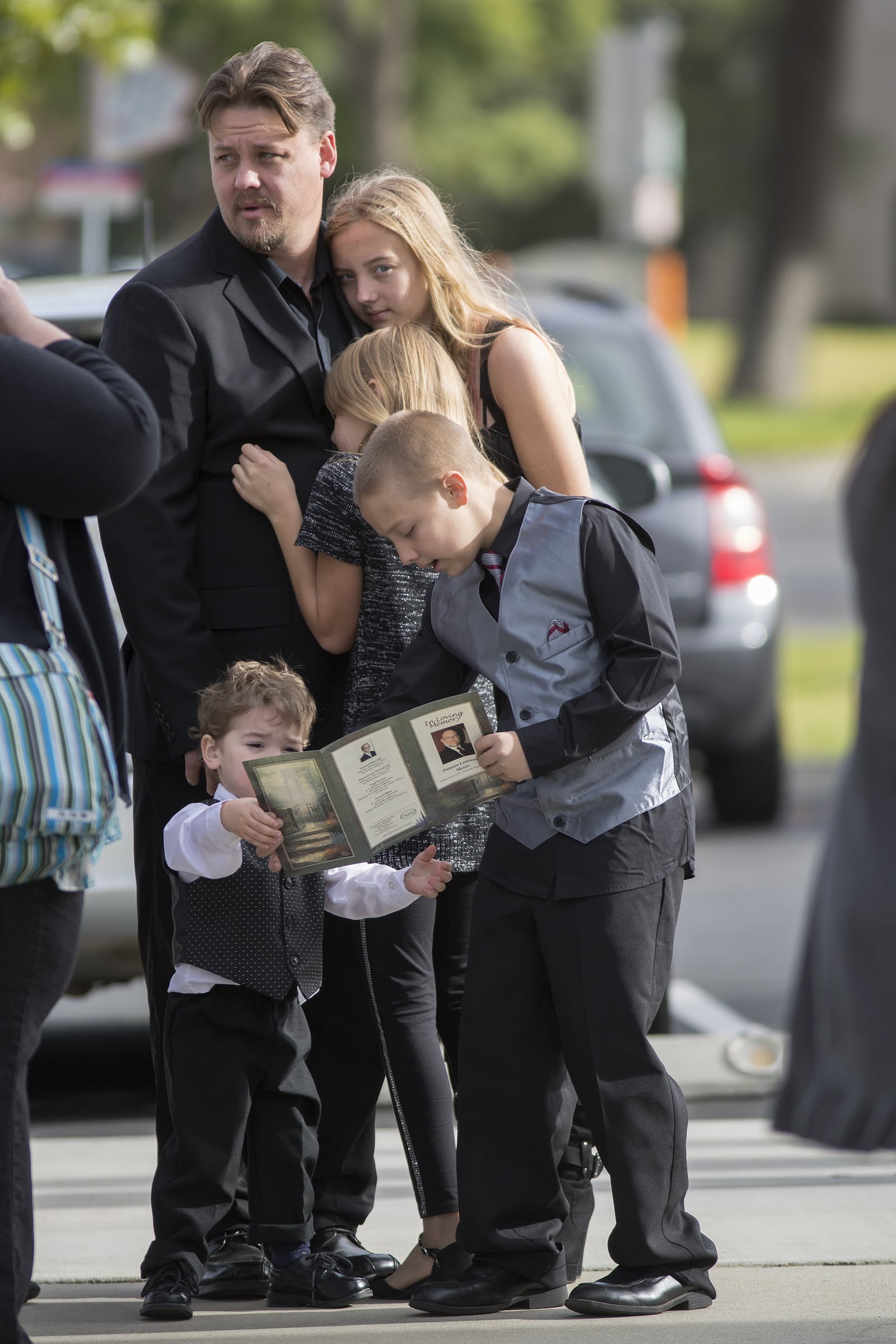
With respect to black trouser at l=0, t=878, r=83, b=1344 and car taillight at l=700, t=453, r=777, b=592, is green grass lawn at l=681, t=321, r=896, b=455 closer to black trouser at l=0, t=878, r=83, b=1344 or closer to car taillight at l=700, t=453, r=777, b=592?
car taillight at l=700, t=453, r=777, b=592

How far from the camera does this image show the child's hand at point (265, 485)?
12.1 ft

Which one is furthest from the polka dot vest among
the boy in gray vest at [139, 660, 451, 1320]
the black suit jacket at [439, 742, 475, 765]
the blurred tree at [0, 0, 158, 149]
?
the blurred tree at [0, 0, 158, 149]

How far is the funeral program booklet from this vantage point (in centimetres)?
333

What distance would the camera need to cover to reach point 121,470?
3.03m

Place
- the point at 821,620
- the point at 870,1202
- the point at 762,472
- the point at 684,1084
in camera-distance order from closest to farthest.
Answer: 1. the point at 870,1202
2. the point at 684,1084
3. the point at 821,620
4. the point at 762,472

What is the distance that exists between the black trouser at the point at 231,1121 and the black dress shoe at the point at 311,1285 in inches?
2.5

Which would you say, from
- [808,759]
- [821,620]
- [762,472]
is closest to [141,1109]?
[808,759]

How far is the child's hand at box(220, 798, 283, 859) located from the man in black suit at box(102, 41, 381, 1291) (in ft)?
0.96

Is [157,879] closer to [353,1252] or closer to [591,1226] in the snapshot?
[353,1252]

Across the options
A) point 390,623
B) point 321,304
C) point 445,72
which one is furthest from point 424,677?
point 445,72

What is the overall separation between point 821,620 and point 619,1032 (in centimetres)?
1304

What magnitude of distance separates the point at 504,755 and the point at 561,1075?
25.3 inches

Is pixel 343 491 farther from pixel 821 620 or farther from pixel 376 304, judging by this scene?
pixel 821 620

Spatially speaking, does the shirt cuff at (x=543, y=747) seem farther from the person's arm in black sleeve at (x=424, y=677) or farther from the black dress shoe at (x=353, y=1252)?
the black dress shoe at (x=353, y=1252)
